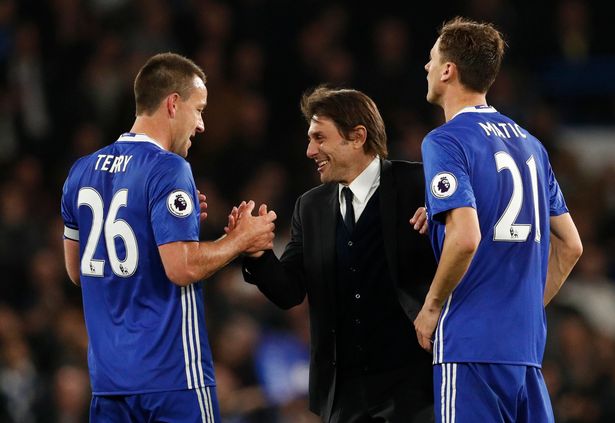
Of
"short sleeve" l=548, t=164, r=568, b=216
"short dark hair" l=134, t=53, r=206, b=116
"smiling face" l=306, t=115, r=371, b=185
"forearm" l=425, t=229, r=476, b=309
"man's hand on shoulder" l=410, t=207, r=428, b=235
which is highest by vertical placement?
"short dark hair" l=134, t=53, r=206, b=116

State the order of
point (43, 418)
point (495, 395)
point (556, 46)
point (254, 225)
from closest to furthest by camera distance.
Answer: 1. point (495, 395)
2. point (254, 225)
3. point (43, 418)
4. point (556, 46)

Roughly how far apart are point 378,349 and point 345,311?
23 cm

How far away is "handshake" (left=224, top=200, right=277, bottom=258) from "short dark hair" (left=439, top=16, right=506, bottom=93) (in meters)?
1.04

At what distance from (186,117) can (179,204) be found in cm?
49

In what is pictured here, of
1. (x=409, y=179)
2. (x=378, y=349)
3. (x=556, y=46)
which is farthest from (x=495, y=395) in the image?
(x=556, y=46)

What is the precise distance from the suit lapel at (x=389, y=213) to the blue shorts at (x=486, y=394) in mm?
703

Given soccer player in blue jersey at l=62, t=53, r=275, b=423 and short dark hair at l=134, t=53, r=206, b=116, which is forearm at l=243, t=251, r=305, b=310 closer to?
soccer player in blue jersey at l=62, t=53, r=275, b=423

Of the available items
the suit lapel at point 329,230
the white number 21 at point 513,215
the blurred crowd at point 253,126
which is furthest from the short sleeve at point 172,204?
the blurred crowd at point 253,126

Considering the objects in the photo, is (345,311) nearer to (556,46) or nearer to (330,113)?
(330,113)

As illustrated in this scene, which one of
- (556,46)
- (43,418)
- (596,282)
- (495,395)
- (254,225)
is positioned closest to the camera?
(495,395)

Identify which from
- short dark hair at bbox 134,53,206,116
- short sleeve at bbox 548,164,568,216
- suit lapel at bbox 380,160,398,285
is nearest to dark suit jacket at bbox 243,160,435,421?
suit lapel at bbox 380,160,398,285

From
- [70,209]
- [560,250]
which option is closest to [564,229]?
[560,250]

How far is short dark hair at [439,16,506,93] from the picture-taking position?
505 cm

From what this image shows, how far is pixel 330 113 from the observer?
572 centimetres
